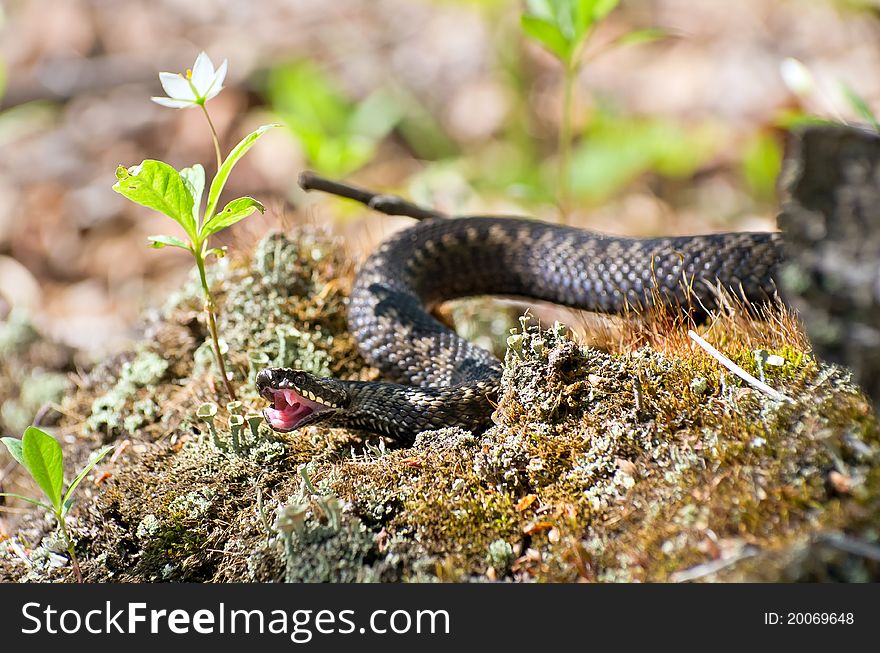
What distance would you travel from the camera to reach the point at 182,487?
4.14 metres

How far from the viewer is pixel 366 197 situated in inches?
226

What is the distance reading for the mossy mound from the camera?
120 inches

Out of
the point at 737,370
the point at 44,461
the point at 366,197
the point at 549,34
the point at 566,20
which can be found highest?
the point at 566,20

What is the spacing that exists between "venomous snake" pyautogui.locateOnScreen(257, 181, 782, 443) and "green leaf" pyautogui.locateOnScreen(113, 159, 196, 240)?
95 centimetres

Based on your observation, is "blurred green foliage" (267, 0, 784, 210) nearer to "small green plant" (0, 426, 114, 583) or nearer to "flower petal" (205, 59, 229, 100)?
"flower petal" (205, 59, 229, 100)

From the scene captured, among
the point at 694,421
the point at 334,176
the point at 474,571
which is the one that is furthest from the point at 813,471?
the point at 334,176

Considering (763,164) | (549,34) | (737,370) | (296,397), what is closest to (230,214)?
(296,397)

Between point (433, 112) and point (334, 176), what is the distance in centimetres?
494

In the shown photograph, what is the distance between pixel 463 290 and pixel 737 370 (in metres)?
2.77

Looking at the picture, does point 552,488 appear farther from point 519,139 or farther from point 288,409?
point 519,139

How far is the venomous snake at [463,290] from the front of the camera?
166 inches

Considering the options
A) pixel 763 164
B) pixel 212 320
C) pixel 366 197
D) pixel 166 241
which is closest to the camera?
pixel 166 241
